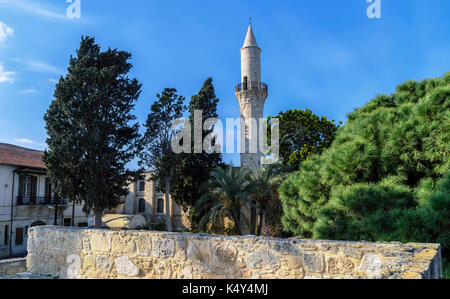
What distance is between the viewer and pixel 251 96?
2475 cm

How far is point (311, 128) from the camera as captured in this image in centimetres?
2305

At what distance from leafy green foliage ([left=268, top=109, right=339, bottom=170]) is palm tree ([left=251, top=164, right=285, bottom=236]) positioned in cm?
422

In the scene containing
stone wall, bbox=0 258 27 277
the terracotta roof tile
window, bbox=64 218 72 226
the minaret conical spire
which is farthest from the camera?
the minaret conical spire

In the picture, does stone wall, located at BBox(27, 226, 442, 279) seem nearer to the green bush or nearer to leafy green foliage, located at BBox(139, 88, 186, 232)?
the green bush

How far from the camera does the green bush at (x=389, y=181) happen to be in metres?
5.84

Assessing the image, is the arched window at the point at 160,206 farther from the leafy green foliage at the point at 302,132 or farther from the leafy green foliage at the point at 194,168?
the leafy green foliage at the point at 302,132

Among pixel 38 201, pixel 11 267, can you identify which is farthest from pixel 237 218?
pixel 38 201

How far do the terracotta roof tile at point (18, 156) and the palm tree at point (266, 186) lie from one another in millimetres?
15171

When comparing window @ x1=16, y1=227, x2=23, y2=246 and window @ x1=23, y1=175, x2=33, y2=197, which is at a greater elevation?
window @ x1=23, y1=175, x2=33, y2=197

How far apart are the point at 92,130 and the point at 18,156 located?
288 inches

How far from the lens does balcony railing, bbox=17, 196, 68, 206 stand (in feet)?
68.7

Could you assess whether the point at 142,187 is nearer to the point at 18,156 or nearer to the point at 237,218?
the point at 18,156

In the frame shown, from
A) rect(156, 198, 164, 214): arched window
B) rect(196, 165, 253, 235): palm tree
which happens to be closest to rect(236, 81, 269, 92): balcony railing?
rect(196, 165, 253, 235): palm tree

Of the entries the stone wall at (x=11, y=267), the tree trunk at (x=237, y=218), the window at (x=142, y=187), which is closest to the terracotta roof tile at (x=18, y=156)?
the window at (x=142, y=187)
